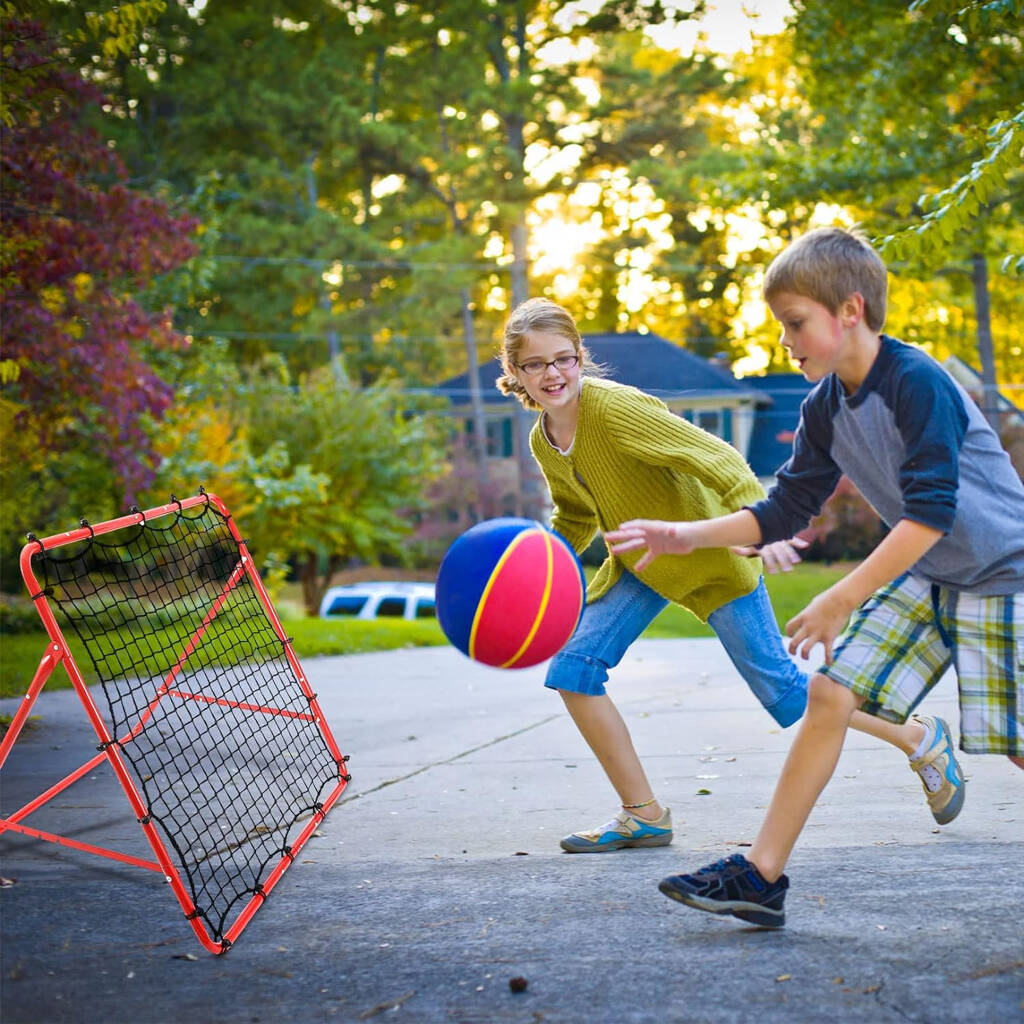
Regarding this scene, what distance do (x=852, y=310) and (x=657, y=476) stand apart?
4.11ft

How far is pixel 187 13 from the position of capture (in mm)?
36531

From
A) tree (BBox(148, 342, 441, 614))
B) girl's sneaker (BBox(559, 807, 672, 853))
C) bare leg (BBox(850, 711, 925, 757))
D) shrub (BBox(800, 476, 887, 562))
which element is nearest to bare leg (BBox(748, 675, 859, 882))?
bare leg (BBox(850, 711, 925, 757))

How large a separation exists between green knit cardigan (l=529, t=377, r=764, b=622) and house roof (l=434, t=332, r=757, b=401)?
123 ft

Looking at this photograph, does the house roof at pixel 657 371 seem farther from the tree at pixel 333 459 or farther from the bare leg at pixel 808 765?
the bare leg at pixel 808 765

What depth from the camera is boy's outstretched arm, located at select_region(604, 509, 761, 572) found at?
12.6 ft

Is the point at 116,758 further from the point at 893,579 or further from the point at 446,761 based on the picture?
the point at 446,761

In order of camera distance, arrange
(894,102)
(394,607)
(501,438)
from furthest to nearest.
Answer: (501,438), (394,607), (894,102)

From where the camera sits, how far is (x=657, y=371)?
43094 mm

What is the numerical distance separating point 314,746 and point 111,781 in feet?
3.95

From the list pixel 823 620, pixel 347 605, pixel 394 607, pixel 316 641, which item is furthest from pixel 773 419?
pixel 823 620

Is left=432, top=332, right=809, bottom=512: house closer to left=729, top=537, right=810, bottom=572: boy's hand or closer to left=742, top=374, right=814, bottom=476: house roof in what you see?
left=742, top=374, right=814, bottom=476: house roof

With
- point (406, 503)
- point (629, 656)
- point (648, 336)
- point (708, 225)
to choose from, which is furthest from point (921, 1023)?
point (708, 225)

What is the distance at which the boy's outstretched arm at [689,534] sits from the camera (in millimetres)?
3830

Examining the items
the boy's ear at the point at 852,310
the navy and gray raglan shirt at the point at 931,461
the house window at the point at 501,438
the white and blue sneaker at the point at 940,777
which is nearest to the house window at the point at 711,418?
the house window at the point at 501,438
